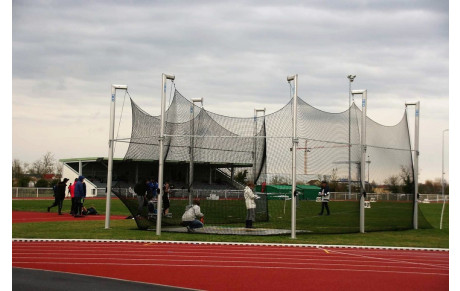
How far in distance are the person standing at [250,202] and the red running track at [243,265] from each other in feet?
8.62

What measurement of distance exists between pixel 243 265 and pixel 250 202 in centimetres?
530

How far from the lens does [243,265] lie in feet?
34.8

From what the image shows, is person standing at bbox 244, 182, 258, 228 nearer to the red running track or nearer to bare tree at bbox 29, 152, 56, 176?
the red running track

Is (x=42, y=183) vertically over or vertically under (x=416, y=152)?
under

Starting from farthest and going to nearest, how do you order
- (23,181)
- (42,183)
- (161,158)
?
(42,183), (23,181), (161,158)

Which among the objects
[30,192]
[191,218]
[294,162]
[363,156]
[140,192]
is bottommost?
[191,218]

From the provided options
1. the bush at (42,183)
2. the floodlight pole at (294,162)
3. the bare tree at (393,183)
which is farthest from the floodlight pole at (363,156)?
the bush at (42,183)

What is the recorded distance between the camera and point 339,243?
14203mm

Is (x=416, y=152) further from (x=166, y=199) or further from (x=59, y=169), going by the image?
(x=59, y=169)

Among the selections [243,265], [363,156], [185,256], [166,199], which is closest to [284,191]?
[363,156]

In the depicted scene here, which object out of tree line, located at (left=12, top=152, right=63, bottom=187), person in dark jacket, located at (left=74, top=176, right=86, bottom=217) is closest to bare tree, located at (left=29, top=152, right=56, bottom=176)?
tree line, located at (left=12, top=152, right=63, bottom=187)
